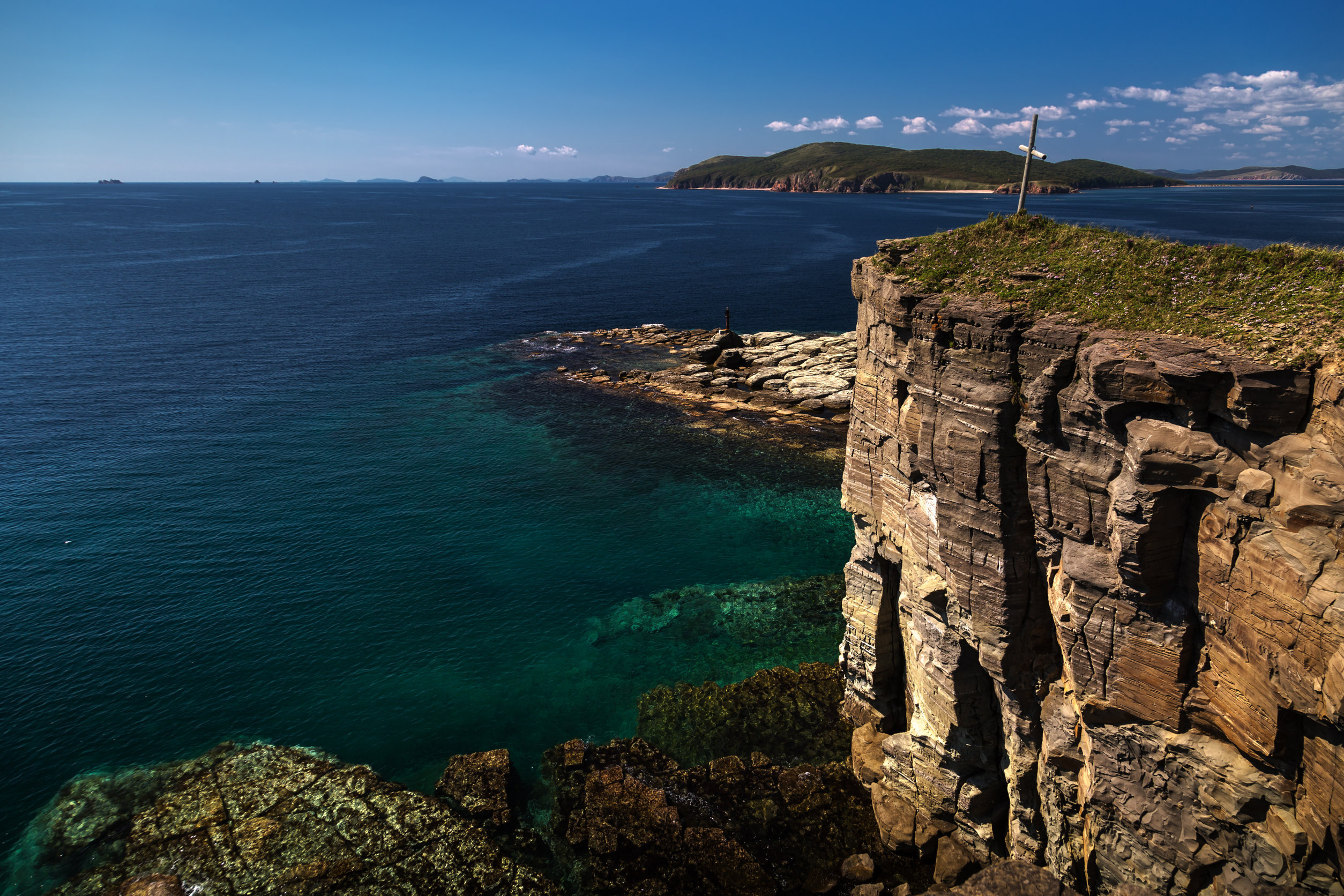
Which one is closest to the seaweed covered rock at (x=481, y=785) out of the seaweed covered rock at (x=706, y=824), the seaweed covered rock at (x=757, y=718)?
the seaweed covered rock at (x=706, y=824)

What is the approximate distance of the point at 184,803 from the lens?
88.9ft

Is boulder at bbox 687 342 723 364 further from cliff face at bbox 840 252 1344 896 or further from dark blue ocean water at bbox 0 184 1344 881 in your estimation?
cliff face at bbox 840 252 1344 896

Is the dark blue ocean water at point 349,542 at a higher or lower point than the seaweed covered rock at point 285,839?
higher

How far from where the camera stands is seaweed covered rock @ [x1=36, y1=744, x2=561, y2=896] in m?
23.7

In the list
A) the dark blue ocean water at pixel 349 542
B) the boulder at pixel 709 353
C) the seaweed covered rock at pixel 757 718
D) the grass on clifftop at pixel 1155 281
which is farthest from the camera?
the boulder at pixel 709 353

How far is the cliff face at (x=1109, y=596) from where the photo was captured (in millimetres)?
14086

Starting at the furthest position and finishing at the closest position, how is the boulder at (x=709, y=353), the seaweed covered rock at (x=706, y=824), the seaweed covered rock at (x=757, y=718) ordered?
1. the boulder at (x=709, y=353)
2. the seaweed covered rock at (x=757, y=718)
3. the seaweed covered rock at (x=706, y=824)

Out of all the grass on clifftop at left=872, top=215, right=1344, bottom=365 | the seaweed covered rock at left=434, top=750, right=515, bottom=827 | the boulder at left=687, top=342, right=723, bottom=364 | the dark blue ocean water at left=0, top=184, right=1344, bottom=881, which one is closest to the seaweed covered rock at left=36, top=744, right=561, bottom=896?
the seaweed covered rock at left=434, top=750, right=515, bottom=827

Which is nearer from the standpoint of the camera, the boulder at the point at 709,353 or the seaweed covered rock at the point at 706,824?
the seaweed covered rock at the point at 706,824

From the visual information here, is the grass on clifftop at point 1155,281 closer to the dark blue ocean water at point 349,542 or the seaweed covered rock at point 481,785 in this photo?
the dark blue ocean water at point 349,542

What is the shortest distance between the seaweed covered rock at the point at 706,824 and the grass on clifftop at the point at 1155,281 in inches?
796

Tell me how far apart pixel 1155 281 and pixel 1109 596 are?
8895 millimetres

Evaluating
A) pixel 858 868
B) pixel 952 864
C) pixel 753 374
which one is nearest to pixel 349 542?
pixel 858 868

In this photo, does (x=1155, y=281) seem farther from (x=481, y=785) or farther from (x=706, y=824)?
(x=481, y=785)
